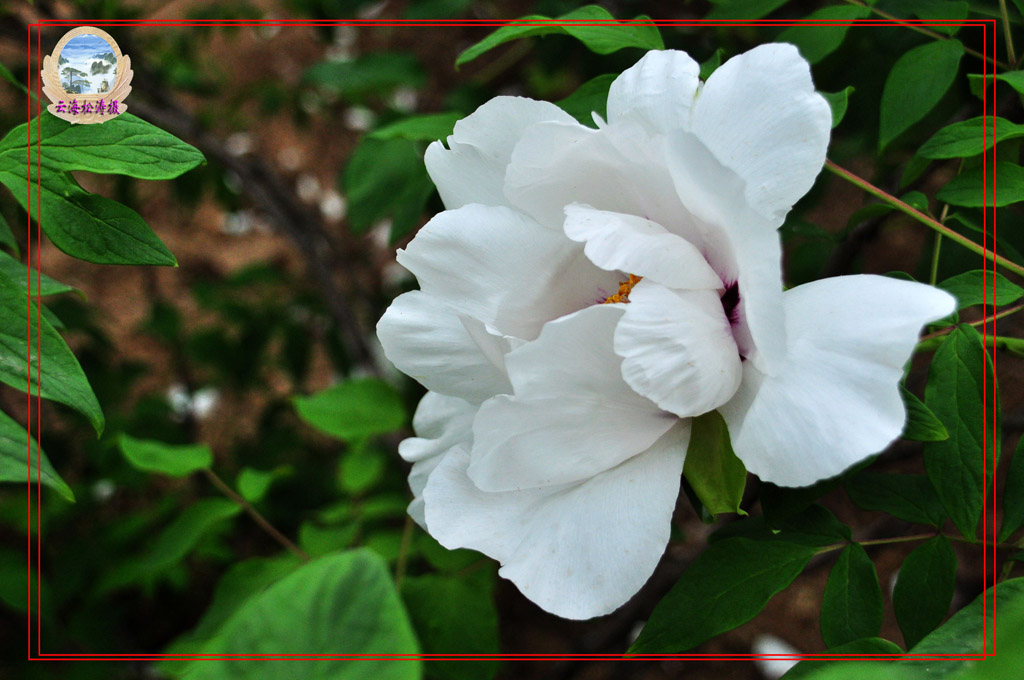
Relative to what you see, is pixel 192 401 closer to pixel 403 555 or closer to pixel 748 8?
pixel 403 555

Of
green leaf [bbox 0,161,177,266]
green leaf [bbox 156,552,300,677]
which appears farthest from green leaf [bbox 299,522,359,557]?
green leaf [bbox 0,161,177,266]

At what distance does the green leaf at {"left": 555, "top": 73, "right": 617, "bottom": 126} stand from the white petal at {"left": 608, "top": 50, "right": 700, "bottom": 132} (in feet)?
0.32

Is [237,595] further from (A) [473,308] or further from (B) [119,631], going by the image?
(B) [119,631]

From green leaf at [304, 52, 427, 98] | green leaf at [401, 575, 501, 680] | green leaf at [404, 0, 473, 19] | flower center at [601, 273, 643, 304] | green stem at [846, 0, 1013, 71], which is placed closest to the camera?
flower center at [601, 273, 643, 304]

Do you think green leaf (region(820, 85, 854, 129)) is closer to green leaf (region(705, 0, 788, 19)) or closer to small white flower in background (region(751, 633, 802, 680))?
green leaf (region(705, 0, 788, 19))

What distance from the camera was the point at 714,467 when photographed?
1.48 ft

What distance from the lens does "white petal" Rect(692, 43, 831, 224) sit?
42 centimetres

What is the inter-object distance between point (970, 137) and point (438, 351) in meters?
0.37

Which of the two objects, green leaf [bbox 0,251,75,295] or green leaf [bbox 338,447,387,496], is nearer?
green leaf [bbox 0,251,75,295]

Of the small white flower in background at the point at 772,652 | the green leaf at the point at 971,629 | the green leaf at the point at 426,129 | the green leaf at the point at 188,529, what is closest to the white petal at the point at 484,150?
the green leaf at the point at 426,129

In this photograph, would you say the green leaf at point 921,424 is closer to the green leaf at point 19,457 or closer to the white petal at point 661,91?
the white petal at point 661,91

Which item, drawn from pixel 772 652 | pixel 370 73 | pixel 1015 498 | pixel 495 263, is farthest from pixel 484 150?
pixel 772 652

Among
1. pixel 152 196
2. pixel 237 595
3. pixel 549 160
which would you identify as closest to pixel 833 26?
pixel 549 160

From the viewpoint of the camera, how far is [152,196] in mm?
2211
